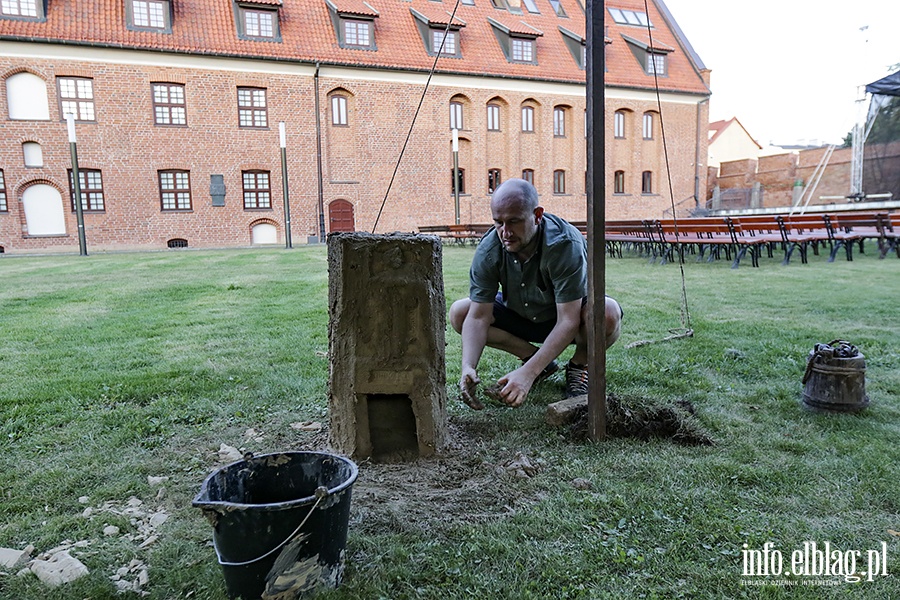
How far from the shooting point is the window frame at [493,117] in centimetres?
2648

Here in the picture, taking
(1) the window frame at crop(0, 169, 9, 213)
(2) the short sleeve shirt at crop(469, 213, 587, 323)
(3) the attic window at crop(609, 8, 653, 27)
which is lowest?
(2) the short sleeve shirt at crop(469, 213, 587, 323)

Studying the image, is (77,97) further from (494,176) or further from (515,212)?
(515,212)

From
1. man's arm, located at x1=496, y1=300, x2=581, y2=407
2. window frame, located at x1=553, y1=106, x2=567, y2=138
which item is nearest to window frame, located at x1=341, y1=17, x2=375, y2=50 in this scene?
window frame, located at x1=553, y1=106, x2=567, y2=138

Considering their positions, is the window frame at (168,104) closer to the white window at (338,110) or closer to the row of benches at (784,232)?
the white window at (338,110)

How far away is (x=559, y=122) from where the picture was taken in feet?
91.9

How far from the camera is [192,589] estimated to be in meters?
1.71

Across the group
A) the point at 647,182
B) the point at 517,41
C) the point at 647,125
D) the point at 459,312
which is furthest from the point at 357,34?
the point at 459,312

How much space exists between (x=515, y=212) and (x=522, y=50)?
27097mm

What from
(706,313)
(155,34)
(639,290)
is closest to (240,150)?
(155,34)

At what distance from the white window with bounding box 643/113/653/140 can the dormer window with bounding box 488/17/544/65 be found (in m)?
6.45

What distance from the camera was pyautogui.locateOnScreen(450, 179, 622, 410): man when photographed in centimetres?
282

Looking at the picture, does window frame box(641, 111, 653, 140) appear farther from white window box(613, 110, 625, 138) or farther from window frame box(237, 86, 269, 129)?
window frame box(237, 86, 269, 129)

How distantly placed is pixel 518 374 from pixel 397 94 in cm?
2360

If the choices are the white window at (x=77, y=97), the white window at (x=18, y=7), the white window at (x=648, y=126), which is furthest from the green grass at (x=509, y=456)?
the white window at (x=648, y=126)
